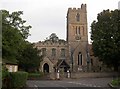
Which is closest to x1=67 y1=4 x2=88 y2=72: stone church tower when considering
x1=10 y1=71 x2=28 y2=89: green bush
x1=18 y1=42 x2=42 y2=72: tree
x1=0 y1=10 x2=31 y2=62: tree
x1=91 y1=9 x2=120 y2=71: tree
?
x1=18 y1=42 x2=42 y2=72: tree

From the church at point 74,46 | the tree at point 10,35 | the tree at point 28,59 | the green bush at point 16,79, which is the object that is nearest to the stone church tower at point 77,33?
the church at point 74,46

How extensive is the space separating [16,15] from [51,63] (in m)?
50.7

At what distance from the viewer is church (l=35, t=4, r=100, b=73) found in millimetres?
94250

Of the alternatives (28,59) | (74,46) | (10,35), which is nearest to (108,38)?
(28,59)

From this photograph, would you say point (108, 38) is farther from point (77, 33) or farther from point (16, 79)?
point (77, 33)

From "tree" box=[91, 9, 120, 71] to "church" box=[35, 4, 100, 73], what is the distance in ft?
100.0

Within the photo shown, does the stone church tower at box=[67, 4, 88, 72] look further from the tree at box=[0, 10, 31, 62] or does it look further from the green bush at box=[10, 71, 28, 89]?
the green bush at box=[10, 71, 28, 89]

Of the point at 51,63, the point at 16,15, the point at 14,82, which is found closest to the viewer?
the point at 14,82

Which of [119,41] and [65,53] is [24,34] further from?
[65,53]

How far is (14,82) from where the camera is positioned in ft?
105

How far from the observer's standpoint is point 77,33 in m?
98.4

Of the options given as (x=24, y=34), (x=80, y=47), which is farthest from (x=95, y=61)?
(x=24, y=34)

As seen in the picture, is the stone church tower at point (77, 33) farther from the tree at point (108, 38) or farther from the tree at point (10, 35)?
the tree at point (10, 35)

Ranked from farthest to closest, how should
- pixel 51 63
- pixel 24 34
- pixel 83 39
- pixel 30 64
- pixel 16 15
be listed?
pixel 83 39
pixel 51 63
pixel 30 64
pixel 24 34
pixel 16 15
